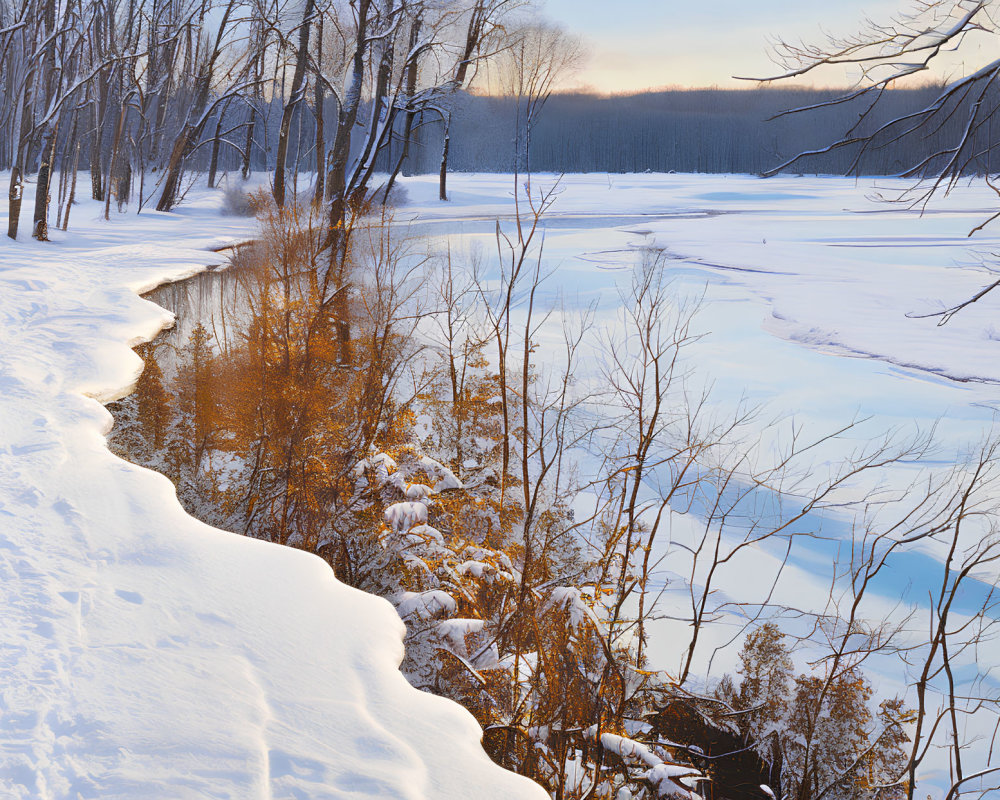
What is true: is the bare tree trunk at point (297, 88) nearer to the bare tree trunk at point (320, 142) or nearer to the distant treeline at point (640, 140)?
the bare tree trunk at point (320, 142)

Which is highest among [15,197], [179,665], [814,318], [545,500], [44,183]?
[44,183]

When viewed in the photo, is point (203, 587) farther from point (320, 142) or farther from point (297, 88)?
point (297, 88)

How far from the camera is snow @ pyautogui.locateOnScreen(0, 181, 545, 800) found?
269 cm

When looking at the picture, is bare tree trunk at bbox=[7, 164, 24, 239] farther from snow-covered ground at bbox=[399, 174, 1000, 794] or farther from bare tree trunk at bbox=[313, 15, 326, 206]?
snow-covered ground at bbox=[399, 174, 1000, 794]

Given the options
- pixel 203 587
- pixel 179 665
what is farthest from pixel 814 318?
pixel 179 665

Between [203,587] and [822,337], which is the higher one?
[822,337]

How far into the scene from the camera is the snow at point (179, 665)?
2693 mm

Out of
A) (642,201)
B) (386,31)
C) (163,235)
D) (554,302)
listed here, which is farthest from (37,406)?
(642,201)

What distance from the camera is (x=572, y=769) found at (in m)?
6.14

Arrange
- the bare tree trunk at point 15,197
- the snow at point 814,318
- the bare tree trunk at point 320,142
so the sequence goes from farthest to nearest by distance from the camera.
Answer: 1. the bare tree trunk at point 320,142
2. the bare tree trunk at point 15,197
3. the snow at point 814,318

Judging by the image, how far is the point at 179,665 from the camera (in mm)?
3227

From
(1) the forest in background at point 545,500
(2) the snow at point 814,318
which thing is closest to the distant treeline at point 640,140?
(2) the snow at point 814,318

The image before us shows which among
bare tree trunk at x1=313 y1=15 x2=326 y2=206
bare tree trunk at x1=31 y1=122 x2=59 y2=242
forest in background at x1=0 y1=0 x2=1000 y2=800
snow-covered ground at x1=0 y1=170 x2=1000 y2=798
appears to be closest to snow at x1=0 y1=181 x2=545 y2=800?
snow-covered ground at x1=0 y1=170 x2=1000 y2=798

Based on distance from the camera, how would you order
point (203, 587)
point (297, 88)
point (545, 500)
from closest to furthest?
point (203, 587) → point (545, 500) → point (297, 88)
